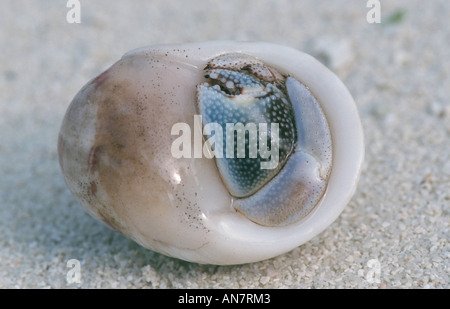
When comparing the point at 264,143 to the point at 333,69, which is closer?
the point at 264,143

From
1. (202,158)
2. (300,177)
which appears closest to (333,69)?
(300,177)

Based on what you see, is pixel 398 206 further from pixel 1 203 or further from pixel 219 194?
pixel 1 203

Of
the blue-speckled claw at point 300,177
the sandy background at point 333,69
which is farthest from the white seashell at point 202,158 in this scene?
the sandy background at point 333,69

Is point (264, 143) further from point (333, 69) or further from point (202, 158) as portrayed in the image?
point (333, 69)

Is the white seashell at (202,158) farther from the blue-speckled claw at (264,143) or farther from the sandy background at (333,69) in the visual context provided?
the sandy background at (333,69)

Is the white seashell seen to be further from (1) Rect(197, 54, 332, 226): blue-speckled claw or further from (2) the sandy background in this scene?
(2) the sandy background

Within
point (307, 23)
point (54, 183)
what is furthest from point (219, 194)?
point (307, 23)
